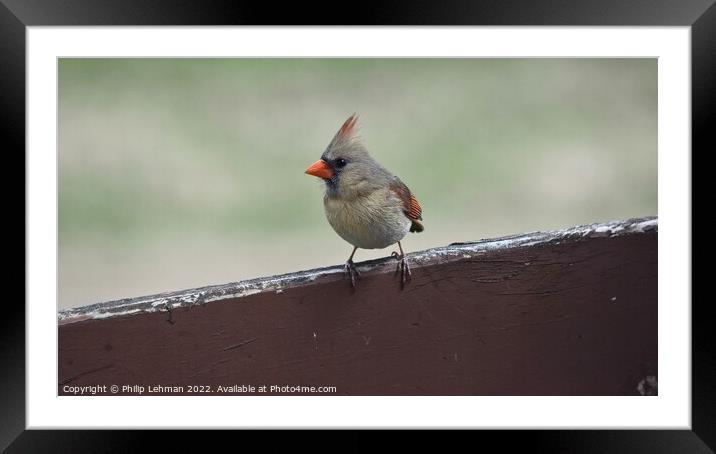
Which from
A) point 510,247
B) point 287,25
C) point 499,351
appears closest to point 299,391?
point 499,351

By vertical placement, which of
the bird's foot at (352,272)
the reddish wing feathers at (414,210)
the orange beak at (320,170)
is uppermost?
the orange beak at (320,170)

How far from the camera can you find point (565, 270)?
179 centimetres

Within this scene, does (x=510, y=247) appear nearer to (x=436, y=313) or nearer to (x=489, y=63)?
(x=436, y=313)

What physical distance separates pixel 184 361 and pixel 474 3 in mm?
1380

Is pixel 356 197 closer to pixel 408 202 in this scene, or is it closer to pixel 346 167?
pixel 346 167

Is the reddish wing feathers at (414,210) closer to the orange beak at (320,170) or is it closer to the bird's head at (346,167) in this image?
the bird's head at (346,167)

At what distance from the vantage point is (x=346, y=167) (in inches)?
83.0

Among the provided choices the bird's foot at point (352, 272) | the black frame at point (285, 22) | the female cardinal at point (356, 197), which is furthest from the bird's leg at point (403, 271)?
the black frame at point (285, 22)

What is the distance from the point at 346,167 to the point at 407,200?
27 cm

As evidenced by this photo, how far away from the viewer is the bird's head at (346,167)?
2066mm

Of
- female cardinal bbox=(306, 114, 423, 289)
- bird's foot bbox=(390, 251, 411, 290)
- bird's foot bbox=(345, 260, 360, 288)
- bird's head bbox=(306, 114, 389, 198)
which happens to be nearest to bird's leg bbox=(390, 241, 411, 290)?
bird's foot bbox=(390, 251, 411, 290)

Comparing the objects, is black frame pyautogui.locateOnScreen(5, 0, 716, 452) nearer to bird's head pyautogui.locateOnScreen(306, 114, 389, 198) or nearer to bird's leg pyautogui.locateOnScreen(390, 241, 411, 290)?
bird's head pyautogui.locateOnScreen(306, 114, 389, 198)

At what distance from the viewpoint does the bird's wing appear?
2.21 meters

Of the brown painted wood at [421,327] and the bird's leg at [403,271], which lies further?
the bird's leg at [403,271]
